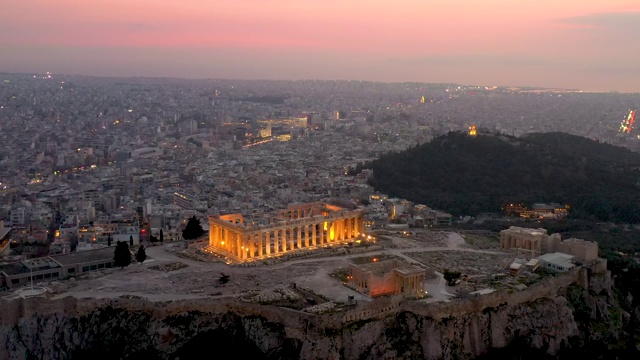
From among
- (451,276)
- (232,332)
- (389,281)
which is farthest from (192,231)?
(451,276)

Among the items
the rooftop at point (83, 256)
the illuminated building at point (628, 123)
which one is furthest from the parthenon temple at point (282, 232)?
the illuminated building at point (628, 123)

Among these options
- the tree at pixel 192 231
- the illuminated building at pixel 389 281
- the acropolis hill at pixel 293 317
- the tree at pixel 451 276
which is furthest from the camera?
the tree at pixel 192 231

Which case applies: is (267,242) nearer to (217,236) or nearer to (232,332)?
(217,236)

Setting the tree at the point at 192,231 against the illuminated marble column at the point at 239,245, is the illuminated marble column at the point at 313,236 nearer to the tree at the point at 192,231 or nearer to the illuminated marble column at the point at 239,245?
the illuminated marble column at the point at 239,245

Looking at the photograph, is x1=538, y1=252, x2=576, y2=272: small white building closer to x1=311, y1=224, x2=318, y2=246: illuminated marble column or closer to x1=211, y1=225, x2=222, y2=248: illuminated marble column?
x1=311, y1=224, x2=318, y2=246: illuminated marble column

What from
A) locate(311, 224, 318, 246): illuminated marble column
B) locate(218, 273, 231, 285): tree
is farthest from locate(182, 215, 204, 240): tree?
locate(218, 273, 231, 285): tree

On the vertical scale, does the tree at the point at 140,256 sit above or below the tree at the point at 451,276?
below

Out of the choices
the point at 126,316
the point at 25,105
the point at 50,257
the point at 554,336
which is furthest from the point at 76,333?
the point at 25,105
